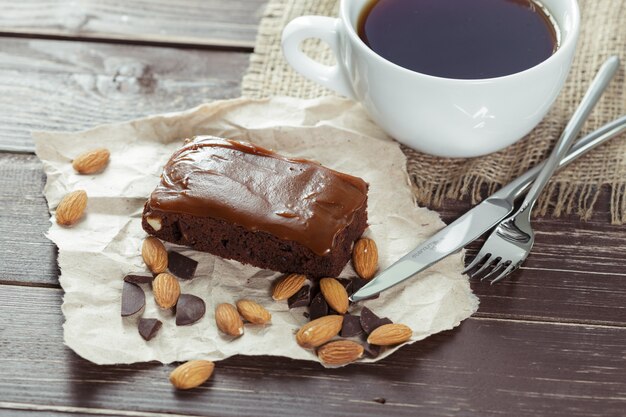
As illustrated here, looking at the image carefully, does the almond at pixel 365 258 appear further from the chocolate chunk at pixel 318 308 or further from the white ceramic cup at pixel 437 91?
the white ceramic cup at pixel 437 91

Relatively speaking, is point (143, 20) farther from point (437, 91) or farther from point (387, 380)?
point (387, 380)

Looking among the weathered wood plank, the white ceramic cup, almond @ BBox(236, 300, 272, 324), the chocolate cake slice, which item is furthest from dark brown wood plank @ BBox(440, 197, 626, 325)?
almond @ BBox(236, 300, 272, 324)

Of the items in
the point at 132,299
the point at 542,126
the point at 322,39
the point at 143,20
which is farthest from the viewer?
the point at 143,20

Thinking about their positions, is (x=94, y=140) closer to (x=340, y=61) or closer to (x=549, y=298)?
(x=340, y=61)

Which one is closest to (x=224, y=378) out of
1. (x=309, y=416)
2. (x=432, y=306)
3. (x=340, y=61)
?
(x=309, y=416)

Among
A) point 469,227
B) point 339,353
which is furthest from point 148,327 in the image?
point 469,227
